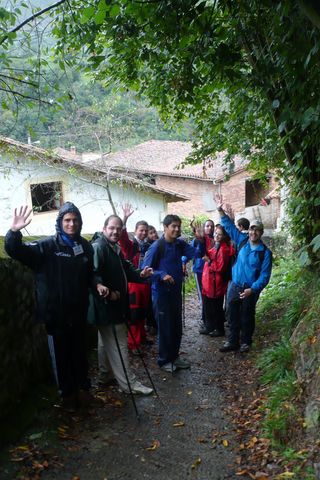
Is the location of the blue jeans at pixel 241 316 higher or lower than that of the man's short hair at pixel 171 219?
lower

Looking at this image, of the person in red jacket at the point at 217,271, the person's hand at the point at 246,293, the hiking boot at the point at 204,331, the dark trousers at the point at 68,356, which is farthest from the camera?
the hiking boot at the point at 204,331

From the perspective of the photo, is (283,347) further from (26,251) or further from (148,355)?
(26,251)

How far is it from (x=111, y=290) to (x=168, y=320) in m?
1.31

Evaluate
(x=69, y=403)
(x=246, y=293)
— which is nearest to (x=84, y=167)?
(x=246, y=293)

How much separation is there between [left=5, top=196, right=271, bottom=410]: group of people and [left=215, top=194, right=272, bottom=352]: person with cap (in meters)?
0.01

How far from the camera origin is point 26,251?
3.73m

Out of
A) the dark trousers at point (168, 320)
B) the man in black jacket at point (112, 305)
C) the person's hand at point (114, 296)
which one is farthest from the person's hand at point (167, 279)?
the person's hand at point (114, 296)

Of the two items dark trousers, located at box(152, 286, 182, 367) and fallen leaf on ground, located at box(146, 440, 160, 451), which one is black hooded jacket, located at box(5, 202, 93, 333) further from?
dark trousers, located at box(152, 286, 182, 367)

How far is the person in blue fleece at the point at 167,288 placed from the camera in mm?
5539

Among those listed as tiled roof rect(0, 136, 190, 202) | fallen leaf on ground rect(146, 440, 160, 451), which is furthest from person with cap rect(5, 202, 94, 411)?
tiled roof rect(0, 136, 190, 202)

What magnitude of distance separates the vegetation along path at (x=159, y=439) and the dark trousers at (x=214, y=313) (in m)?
2.01

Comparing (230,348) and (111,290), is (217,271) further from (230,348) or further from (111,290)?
(111,290)

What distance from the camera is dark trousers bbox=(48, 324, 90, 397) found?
161 inches

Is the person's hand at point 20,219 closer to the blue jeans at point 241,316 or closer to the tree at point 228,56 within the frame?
the tree at point 228,56
